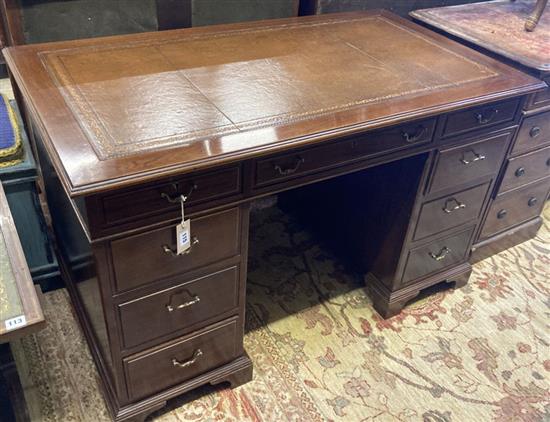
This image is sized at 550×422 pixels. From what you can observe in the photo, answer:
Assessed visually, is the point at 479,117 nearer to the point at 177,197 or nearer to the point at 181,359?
the point at 177,197

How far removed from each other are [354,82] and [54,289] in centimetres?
116

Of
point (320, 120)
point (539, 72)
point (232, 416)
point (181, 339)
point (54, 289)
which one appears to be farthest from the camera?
point (54, 289)

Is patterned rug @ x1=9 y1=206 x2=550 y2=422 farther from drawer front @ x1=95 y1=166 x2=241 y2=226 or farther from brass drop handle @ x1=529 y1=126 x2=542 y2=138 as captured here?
drawer front @ x1=95 y1=166 x2=241 y2=226

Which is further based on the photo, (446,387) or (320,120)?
(446,387)

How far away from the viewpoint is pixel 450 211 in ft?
5.40

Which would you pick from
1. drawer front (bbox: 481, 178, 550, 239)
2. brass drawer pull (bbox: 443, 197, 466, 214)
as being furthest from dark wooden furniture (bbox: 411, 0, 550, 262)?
brass drawer pull (bbox: 443, 197, 466, 214)

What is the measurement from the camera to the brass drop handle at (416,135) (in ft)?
4.37

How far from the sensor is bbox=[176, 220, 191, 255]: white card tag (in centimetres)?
111

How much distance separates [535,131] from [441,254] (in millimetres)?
494

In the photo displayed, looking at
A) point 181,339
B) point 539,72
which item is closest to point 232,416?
point 181,339

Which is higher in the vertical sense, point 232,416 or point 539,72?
point 539,72

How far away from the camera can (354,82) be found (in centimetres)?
133

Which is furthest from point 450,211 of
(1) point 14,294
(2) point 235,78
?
(1) point 14,294

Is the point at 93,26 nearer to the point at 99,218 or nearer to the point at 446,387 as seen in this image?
the point at 99,218
